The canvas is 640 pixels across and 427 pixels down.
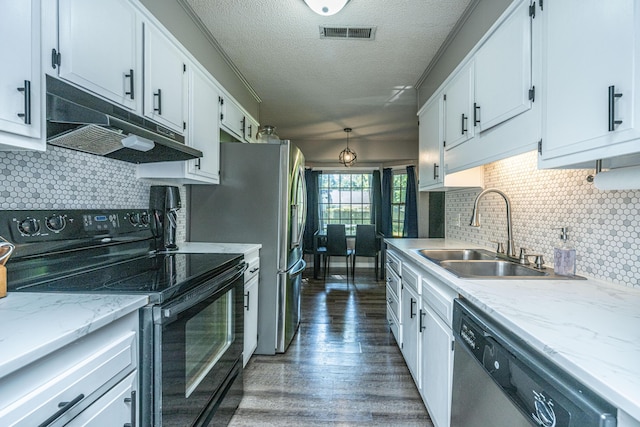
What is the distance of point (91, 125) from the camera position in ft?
3.75

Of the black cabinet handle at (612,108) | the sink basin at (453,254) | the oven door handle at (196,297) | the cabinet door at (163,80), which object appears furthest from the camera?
the sink basin at (453,254)

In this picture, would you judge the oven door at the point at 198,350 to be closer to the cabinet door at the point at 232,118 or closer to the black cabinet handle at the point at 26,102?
the black cabinet handle at the point at 26,102

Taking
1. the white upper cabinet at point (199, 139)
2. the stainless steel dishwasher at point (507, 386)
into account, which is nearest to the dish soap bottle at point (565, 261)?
the stainless steel dishwasher at point (507, 386)

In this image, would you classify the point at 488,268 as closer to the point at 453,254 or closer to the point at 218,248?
the point at 453,254

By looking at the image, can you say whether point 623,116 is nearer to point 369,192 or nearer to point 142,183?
point 142,183

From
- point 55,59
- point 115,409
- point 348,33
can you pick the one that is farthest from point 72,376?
point 348,33

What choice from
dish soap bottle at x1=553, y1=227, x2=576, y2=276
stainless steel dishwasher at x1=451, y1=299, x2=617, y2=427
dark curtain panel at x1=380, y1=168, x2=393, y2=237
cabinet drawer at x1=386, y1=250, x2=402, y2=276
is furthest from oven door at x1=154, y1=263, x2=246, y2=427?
dark curtain panel at x1=380, y1=168, x2=393, y2=237

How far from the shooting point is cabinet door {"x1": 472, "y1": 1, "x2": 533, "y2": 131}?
135 cm

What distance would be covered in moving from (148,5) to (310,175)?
462 centimetres

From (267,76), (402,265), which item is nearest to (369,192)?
(267,76)

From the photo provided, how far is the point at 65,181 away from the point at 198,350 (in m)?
0.99

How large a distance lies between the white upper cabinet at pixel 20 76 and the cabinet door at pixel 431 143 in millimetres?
2354

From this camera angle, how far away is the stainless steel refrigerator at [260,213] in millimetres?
2486

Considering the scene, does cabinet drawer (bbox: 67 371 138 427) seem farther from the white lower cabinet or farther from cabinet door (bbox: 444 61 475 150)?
cabinet door (bbox: 444 61 475 150)
